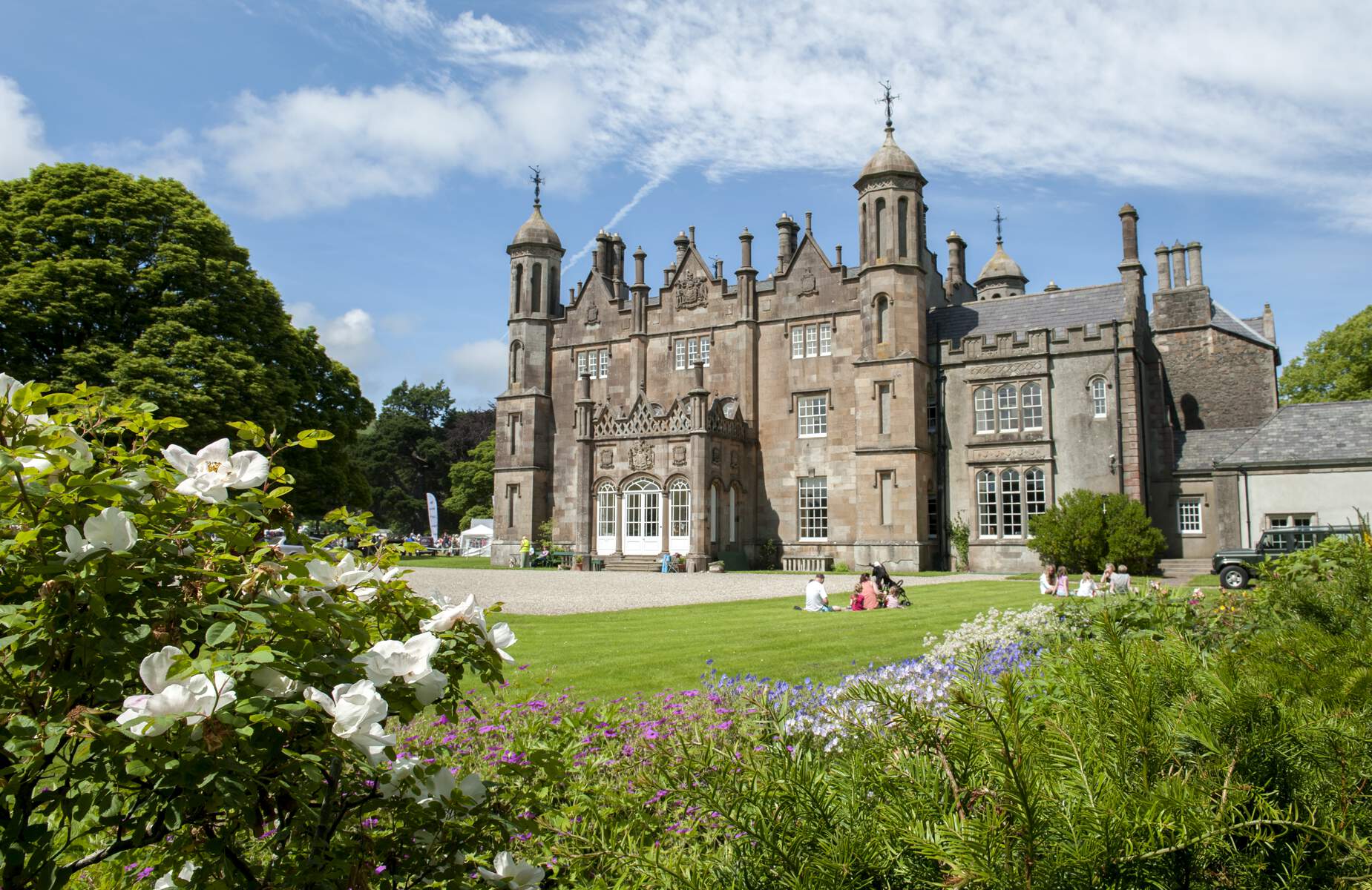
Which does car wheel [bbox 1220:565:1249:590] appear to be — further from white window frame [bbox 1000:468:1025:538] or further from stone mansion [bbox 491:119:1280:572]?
white window frame [bbox 1000:468:1025:538]

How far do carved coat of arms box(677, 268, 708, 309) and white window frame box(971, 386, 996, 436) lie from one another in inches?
493

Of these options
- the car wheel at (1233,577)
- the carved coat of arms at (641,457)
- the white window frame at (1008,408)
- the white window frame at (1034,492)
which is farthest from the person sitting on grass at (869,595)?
the carved coat of arms at (641,457)

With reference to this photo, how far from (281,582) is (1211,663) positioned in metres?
A: 2.83

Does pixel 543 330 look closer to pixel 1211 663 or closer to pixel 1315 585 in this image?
pixel 1315 585

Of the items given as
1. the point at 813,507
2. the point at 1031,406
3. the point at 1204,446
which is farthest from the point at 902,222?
the point at 1204,446

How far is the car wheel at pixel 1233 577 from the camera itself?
77.4 feet

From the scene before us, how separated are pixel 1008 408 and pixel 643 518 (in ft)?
48.7

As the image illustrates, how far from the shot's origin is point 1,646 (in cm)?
215

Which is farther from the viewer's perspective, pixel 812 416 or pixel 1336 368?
pixel 1336 368

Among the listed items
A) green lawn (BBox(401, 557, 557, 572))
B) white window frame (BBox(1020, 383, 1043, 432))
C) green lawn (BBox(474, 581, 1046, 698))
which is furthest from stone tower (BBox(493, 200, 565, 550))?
green lawn (BBox(474, 581, 1046, 698))

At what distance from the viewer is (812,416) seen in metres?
37.7

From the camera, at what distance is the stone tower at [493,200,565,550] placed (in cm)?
4212

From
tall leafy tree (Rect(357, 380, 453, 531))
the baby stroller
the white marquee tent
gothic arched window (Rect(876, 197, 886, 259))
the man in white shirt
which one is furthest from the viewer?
tall leafy tree (Rect(357, 380, 453, 531))

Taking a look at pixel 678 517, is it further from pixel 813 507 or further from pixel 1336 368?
pixel 1336 368
